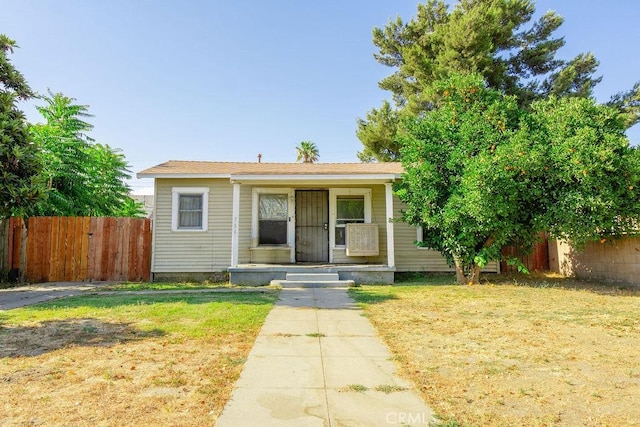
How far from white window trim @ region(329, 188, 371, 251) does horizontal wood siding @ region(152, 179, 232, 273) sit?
10.2 feet

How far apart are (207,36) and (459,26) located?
1145 cm

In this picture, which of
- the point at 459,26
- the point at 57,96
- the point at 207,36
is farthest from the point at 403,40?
the point at 57,96

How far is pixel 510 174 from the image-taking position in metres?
7.95

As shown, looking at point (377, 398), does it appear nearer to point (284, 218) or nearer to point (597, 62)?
point (284, 218)

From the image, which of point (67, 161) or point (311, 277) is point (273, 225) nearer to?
point (311, 277)

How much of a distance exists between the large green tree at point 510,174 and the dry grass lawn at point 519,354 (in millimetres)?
1736

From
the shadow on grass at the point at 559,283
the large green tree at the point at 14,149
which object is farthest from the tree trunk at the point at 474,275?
the large green tree at the point at 14,149

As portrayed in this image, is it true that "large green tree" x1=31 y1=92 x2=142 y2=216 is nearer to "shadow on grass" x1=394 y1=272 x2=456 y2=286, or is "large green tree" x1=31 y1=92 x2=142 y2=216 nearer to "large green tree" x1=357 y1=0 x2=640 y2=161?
"shadow on grass" x1=394 y1=272 x2=456 y2=286

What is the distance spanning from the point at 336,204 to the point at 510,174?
514 cm

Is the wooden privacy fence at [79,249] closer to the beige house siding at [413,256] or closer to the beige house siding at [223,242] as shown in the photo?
the beige house siding at [223,242]

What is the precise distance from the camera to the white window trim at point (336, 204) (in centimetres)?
1139

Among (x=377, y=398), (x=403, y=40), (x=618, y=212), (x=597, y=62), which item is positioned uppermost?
(x=403, y=40)

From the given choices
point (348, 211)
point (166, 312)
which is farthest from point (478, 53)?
point (166, 312)

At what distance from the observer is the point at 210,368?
3465mm
